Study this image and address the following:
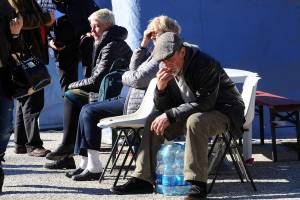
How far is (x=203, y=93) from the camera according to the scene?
5488 mm

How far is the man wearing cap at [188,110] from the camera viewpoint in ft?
17.7

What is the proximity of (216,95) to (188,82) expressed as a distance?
0.22m

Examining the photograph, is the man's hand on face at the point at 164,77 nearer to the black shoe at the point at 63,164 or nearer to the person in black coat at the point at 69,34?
the black shoe at the point at 63,164

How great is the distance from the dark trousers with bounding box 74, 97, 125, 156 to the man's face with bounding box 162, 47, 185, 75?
3.38 ft

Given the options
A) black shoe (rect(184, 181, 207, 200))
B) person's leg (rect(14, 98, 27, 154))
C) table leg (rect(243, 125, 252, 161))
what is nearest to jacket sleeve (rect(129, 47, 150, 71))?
table leg (rect(243, 125, 252, 161))

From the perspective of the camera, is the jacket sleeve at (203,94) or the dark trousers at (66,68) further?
the dark trousers at (66,68)

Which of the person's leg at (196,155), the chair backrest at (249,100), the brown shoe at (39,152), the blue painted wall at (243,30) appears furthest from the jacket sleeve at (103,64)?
the blue painted wall at (243,30)

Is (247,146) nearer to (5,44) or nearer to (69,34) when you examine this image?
(69,34)

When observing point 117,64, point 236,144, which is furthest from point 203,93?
point 117,64

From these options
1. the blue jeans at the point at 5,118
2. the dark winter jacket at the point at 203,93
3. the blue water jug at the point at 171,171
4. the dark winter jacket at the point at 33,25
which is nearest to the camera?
the dark winter jacket at the point at 203,93

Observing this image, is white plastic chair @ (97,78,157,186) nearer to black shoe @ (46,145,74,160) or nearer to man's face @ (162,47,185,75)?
man's face @ (162,47,185,75)

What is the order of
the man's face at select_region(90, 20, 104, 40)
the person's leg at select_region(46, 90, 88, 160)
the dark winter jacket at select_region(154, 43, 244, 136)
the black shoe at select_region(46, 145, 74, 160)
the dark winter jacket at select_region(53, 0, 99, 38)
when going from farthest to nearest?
the dark winter jacket at select_region(53, 0, 99, 38) → the black shoe at select_region(46, 145, 74, 160) → the person's leg at select_region(46, 90, 88, 160) → the man's face at select_region(90, 20, 104, 40) → the dark winter jacket at select_region(154, 43, 244, 136)

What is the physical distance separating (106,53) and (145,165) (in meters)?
1.28

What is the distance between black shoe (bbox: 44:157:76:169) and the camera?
700cm
